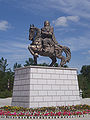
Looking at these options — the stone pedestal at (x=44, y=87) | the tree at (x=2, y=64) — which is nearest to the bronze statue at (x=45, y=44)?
the stone pedestal at (x=44, y=87)

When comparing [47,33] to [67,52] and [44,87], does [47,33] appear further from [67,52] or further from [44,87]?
[44,87]

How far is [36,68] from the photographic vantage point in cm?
1020

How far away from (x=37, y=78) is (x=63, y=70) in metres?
2.04

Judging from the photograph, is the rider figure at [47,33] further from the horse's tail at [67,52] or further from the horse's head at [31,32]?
the horse's tail at [67,52]

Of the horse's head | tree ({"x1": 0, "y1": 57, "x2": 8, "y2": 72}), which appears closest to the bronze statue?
the horse's head

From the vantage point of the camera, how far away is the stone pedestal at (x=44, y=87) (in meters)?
9.73

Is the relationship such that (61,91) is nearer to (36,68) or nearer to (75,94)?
(75,94)

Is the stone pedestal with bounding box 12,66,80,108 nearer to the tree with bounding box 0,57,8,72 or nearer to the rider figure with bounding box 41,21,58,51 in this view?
the rider figure with bounding box 41,21,58,51

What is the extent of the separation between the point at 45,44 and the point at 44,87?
2932mm

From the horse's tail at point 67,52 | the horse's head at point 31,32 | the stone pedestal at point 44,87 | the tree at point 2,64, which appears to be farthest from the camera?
the tree at point 2,64

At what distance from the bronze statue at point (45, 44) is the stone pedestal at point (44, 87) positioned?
1253 millimetres

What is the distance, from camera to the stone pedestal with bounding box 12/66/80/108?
9734 mm

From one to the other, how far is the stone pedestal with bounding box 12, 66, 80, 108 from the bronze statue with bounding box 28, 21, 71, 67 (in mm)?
1253

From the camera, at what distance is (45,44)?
11.2 meters
